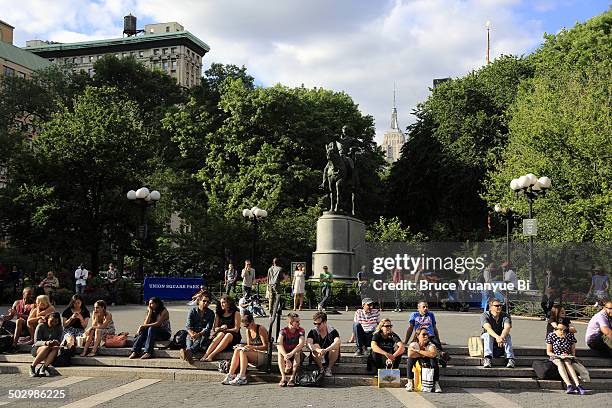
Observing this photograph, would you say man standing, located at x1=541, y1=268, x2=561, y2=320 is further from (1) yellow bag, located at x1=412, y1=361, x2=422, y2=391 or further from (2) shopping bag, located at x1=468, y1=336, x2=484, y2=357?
(1) yellow bag, located at x1=412, y1=361, x2=422, y2=391

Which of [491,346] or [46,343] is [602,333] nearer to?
[491,346]

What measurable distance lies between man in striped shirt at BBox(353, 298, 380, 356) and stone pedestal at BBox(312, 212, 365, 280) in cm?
1369

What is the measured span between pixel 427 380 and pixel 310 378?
1.92 meters

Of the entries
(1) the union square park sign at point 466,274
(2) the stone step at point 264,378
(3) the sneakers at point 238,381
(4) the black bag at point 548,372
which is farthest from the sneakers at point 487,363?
(1) the union square park sign at point 466,274

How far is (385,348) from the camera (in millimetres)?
11367

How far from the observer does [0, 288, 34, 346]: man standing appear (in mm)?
12961

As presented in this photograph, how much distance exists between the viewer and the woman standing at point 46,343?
1146 cm

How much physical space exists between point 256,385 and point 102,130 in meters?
26.6

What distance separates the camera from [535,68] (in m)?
40.5

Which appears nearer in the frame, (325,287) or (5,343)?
(5,343)

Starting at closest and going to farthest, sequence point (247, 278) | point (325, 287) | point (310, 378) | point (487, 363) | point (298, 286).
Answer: point (310, 378), point (487, 363), point (247, 278), point (298, 286), point (325, 287)

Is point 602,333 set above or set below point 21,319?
below

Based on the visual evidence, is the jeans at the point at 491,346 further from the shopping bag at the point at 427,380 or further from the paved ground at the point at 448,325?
the shopping bag at the point at 427,380

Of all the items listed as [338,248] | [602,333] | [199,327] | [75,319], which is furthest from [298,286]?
[602,333]
